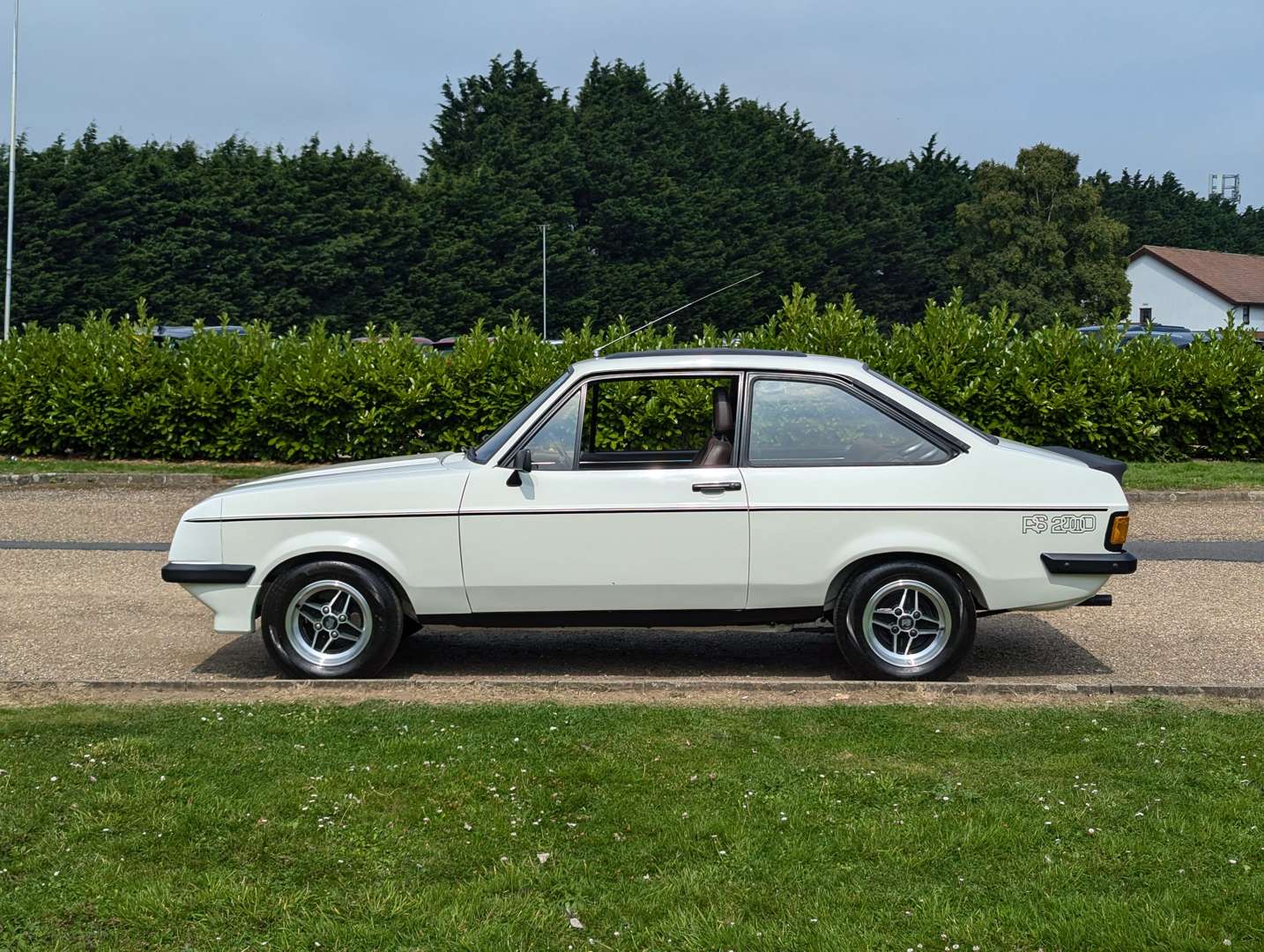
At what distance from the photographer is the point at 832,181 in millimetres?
92938

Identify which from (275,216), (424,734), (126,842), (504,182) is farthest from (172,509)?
(504,182)

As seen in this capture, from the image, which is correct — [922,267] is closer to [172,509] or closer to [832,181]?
[832,181]

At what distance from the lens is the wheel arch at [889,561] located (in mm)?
7289

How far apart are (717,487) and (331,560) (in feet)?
6.65

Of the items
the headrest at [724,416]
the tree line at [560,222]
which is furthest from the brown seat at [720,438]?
the tree line at [560,222]

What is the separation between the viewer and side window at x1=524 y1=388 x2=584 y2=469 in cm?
745

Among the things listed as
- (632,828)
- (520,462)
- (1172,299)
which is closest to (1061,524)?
(520,462)

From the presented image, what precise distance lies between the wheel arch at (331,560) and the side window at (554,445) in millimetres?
955

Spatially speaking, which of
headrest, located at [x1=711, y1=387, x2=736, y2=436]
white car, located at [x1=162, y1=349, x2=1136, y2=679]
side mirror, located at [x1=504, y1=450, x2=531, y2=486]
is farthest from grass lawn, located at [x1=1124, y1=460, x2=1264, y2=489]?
side mirror, located at [x1=504, y1=450, x2=531, y2=486]

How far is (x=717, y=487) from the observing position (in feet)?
23.8

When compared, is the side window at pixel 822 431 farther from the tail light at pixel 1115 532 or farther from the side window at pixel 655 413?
the side window at pixel 655 413

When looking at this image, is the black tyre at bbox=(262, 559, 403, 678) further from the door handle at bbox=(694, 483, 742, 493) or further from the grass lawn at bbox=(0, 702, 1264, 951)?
the door handle at bbox=(694, 483, 742, 493)

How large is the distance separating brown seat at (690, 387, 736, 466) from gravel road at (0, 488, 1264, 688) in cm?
109

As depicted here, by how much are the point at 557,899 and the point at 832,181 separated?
91.8 m
